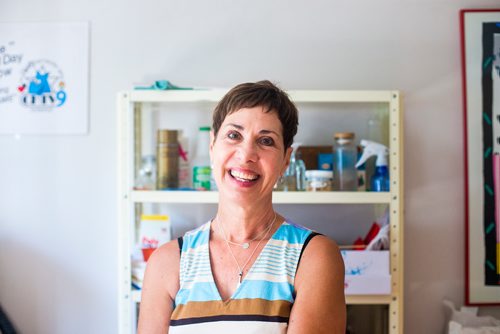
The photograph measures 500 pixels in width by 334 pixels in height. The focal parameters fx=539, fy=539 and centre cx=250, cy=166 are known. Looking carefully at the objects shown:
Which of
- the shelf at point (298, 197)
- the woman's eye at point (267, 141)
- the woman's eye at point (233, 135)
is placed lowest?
the shelf at point (298, 197)

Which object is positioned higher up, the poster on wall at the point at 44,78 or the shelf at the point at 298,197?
the poster on wall at the point at 44,78

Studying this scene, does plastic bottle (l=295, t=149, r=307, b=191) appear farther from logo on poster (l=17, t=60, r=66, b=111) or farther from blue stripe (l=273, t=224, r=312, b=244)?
logo on poster (l=17, t=60, r=66, b=111)

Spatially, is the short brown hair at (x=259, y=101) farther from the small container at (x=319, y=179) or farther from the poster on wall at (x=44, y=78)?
the poster on wall at (x=44, y=78)

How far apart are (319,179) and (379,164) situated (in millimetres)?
217

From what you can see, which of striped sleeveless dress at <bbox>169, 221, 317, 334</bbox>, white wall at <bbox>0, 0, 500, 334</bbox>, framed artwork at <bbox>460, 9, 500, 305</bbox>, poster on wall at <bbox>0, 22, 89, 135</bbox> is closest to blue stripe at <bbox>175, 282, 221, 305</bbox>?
striped sleeveless dress at <bbox>169, 221, 317, 334</bbox>

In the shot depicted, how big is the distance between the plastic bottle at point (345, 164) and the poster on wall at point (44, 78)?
102 centimetres

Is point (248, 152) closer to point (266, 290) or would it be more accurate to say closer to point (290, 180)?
point (266, 290)

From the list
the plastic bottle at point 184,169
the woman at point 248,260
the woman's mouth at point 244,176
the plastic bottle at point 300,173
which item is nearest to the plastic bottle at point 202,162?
the plastic bottle at point 184,169

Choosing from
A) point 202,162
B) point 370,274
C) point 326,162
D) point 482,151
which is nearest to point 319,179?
point 326,162

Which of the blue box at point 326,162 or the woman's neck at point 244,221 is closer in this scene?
the woman's neck at point 244,221

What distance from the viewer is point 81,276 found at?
7.14 ft

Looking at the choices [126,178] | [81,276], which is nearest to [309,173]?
[126,178]

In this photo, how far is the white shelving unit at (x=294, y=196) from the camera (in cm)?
180

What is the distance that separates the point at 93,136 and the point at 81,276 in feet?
1.86
